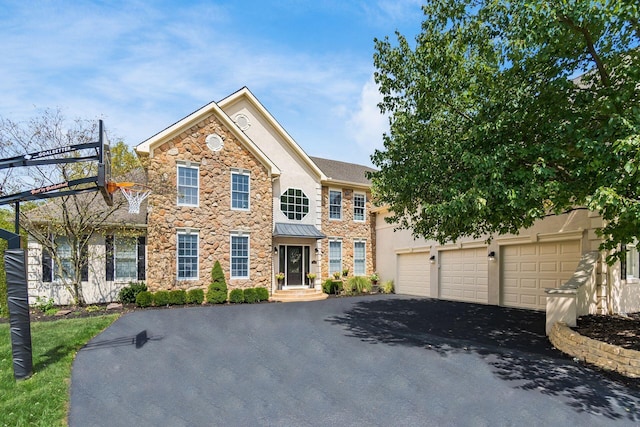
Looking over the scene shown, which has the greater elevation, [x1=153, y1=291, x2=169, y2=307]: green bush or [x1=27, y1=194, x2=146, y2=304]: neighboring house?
[x1=27, y1=194, x2=146, y2=304]: neighboring house

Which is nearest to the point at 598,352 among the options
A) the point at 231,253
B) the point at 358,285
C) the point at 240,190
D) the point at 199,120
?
the point at 358,285

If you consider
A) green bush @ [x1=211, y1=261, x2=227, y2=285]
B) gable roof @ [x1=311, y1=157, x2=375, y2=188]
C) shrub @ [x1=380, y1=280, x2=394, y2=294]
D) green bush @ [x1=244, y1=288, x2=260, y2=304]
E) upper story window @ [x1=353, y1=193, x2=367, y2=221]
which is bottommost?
shrub @ [x1=380, y1=280, x2=394, y2=294]

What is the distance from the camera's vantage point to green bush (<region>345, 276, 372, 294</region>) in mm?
17859

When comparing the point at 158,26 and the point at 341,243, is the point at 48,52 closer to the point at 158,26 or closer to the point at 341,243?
the point at 158,26

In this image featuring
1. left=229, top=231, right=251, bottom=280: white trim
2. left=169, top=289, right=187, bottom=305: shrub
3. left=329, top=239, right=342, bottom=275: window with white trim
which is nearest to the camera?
left=169, top=289, right=187, bottom=305: shrub

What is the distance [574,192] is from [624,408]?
3.38 m

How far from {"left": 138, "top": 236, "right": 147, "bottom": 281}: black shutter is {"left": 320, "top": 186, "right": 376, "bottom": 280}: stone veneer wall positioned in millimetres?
7838

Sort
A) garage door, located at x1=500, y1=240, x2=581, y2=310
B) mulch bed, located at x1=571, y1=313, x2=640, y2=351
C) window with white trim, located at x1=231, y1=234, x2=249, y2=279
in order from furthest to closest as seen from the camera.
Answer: window with white trim, located at x1=231, y1=234, x2=249, y2=279, garage door, located at x1=500, y1=240, x2=581, y2=310, mulch bed, located at x1=571, y1=313, x2=640, y2=351

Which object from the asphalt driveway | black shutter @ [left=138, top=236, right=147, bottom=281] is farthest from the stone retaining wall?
black shutter @ [left=138, top=236, right=147, bottom=281]

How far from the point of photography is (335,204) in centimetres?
1859

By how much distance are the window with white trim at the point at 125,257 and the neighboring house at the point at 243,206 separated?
1.33 meters

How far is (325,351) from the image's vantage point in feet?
25.0

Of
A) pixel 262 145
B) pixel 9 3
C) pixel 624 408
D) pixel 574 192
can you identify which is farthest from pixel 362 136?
pixel 624 408

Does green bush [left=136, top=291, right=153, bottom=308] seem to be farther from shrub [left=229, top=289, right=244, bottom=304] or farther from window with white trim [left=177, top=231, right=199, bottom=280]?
shrub [left=229, top=289, right=244, bottom=304]
